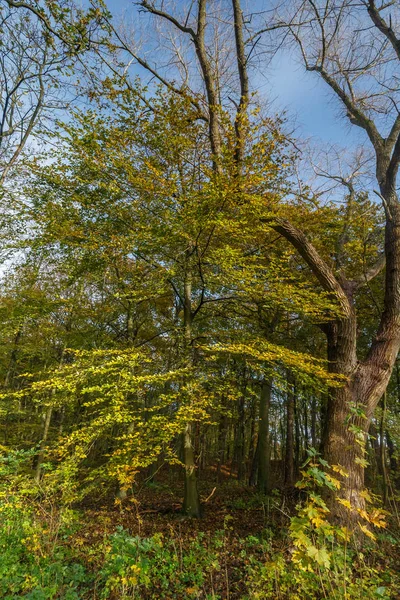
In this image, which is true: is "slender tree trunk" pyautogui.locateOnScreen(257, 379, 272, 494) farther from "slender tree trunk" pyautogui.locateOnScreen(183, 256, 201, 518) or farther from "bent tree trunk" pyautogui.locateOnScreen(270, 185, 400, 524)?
"bent tree trunk" pyautogui.locateOnScreen(270, 185, 400, 524)

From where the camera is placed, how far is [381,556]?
13.4ft

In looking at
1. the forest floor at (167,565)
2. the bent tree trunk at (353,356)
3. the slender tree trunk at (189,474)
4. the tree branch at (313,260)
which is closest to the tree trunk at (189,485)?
the slender tree trunk at (189,474)

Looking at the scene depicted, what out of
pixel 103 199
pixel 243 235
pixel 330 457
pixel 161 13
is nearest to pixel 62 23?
pixel 103 199

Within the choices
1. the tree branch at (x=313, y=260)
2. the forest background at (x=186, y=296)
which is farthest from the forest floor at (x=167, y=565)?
the tree branch at (x=313, y=260)

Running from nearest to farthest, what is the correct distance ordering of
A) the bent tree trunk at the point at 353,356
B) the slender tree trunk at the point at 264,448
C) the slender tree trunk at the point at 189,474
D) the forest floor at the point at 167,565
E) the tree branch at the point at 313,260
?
1. the forest floor at the point at 167,565
2. the bent tree trunk at the point at 353,356
3. the tree branch at the point at 313,260
4. the slender tree trunk at the point at 189,474
5. the slender tree trunk at the point at 264,448

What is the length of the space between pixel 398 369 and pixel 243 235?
10077mm

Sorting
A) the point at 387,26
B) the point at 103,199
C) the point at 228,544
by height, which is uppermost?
the point at 387,26

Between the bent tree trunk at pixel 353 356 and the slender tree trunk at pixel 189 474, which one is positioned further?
the slender tree trunk at pixel 189 474

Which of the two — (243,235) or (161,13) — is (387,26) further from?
(243,235)

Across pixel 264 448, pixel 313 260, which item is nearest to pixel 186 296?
pixel 313 260

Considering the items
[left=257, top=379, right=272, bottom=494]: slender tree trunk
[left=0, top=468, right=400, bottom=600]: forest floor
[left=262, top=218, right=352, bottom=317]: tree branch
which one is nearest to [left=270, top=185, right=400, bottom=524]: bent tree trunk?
[left=262, top=218, right=352, bottom=317]: tree branch

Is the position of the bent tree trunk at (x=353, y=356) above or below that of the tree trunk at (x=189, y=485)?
above

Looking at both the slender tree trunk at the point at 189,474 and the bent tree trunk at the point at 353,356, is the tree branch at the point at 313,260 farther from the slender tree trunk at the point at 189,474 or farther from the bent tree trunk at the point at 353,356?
the slender tree trunk at the point at 189,474

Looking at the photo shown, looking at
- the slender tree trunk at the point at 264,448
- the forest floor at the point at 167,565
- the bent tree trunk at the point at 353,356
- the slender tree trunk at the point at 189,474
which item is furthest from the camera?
the slender tree trunk at the point at 264,448
